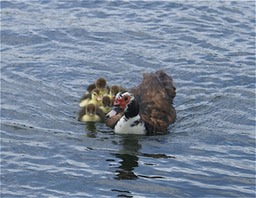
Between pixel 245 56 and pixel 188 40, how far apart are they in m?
1.36

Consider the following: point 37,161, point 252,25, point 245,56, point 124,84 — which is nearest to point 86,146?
point 37,161

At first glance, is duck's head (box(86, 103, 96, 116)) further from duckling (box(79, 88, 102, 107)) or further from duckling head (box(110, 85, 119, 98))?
duckling head (box(110, 85, 119, 98))

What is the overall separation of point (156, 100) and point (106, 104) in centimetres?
91

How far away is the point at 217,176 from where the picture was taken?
1134 centimetres

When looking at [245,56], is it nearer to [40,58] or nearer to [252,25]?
[252,25]

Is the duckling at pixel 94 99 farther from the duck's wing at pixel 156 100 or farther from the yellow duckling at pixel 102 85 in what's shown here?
the duck's wing at pixel 156 100

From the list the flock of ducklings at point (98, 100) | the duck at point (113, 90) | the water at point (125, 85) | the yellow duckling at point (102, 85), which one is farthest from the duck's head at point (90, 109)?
the duck at point (113, 90)

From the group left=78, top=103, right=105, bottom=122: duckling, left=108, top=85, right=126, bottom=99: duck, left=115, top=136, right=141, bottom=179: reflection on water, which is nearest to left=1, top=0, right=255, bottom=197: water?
left=115, top=136, right=141, bottom=179: reflection on water

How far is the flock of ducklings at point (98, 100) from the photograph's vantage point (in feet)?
43.1

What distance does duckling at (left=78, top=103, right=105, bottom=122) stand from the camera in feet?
42.8

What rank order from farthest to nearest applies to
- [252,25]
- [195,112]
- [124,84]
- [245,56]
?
[252,25] → [245,56] → [124,84] → [195,112]

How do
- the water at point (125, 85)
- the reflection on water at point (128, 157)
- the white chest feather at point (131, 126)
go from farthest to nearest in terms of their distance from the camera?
the white chest feather at point (131, 126) → the reflection on water at point (128, 157) → the water at point (125, 85)

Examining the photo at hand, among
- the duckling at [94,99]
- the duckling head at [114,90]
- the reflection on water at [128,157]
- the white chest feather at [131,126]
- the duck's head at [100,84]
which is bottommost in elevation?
the reflection on water at [128,157]

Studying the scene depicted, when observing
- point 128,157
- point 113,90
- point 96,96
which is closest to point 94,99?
point 96,96
